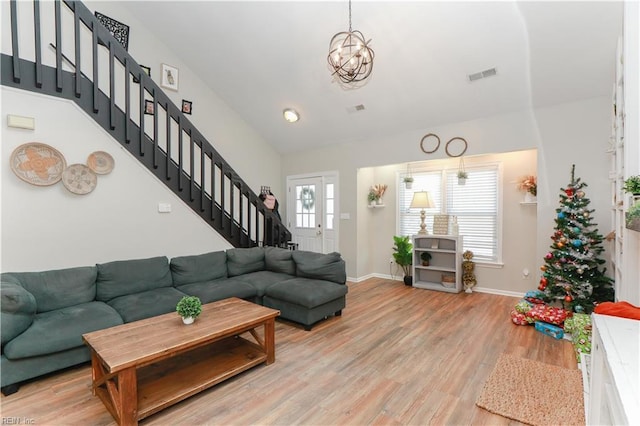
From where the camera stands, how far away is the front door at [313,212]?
244 inches

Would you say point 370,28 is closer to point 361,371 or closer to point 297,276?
point 297,276

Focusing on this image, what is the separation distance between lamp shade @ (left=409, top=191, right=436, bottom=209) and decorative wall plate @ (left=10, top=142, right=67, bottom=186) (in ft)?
16.4

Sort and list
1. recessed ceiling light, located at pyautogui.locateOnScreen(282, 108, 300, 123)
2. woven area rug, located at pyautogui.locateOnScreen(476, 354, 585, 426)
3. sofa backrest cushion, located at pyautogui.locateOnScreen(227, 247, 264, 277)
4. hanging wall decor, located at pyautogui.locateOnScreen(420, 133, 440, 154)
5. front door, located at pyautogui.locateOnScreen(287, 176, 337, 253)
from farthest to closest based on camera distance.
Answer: front door, located at pyautogui.locateOnScreen(287, 176, 337, 253)
recessed ceiling light, located at pyautogui.locateOnScreen(282, 108, 300, 123)
hanging wall decor, located at pyautogui.locateOnScreen(420, 133, 440, 154)
sofa backrest cushion, located at pyautogui.locateOnScreen(227, 247, 264, 277)
woven area rug, located at pyautogui.locateOnScreen(476, 354, 585, 426)

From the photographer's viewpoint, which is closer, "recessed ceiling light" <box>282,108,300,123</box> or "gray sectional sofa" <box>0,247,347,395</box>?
"gray sectional sofa" <box>0,247,347,395</box>

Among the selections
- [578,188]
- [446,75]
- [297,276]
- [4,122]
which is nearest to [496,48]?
→ [446,75]

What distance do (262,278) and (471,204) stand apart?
3.78 m

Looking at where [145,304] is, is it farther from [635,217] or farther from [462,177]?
[462,177]

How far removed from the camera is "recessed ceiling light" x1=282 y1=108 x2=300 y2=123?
547 cm

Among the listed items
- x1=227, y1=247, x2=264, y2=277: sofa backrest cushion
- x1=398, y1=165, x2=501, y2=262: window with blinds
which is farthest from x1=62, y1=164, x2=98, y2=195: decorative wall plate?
x1=398, y1=165, x2=501, y2=262: window with blinds

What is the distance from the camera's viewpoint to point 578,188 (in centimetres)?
362

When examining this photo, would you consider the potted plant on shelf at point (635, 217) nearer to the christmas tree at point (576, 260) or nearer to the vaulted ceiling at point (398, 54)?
the christmas tree at point (576, 260)

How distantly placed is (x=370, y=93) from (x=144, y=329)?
4159 millimetres

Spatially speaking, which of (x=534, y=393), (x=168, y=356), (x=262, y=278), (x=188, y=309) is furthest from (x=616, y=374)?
(x=262, y=278)
